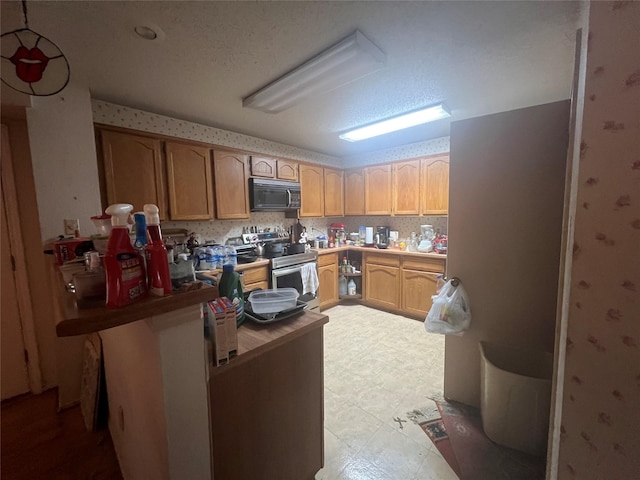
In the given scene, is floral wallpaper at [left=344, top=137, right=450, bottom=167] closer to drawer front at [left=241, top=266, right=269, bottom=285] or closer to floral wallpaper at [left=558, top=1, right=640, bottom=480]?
drawer front at [left=241, top=266, right=269, bottom=285]

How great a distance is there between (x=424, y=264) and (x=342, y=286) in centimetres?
129

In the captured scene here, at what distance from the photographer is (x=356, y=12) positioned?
3.78 feet

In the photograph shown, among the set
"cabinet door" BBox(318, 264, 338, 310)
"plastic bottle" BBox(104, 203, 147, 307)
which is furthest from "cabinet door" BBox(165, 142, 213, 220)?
"plastic bottle" BBox(104, 203, 147, 307)

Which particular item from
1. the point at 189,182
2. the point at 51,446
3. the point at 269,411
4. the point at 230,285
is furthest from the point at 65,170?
the point at 269,411

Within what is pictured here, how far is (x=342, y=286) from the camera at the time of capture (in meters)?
3.90

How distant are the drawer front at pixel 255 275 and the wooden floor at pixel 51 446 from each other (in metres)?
1.47

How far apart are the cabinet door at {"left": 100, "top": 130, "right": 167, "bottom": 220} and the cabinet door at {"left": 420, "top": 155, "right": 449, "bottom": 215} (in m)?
2.98

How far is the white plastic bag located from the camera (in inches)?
66.2

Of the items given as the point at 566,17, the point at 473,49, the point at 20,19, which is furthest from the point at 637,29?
the point at 20,19

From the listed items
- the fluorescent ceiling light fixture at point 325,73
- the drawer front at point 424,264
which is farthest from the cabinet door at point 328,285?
the fluorescent ceiling light fixture at point 325,73

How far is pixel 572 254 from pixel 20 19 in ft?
7.95

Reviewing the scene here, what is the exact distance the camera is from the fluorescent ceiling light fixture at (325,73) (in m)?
1.37

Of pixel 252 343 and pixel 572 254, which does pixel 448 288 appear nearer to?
pixel 572 254

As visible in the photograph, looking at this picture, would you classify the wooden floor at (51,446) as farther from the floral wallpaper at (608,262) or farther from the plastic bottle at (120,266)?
the floral wallpaper at (608,262)
